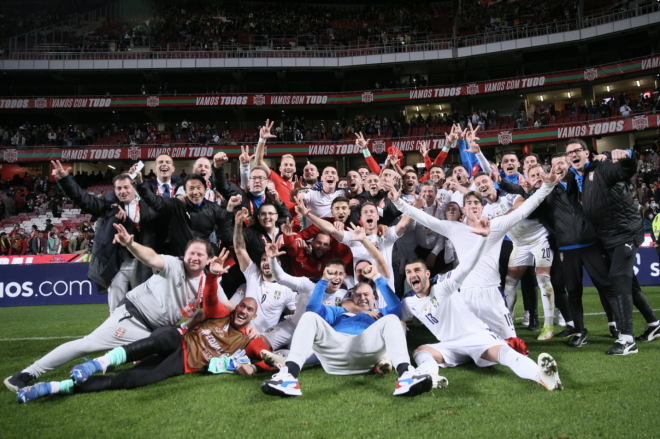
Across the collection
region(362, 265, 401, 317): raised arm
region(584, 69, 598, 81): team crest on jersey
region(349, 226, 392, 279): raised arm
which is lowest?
region(362, 265, 401, 317): raised arm

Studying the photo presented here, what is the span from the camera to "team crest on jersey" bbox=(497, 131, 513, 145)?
29.6 metres

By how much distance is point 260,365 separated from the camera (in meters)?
4.85

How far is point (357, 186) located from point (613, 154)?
3725 mm

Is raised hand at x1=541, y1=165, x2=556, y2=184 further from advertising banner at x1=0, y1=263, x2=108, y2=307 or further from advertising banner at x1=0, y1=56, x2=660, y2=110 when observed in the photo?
advertising banner at x1=0, y1=56, x2=660, y2=110

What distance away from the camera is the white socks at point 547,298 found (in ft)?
20.4

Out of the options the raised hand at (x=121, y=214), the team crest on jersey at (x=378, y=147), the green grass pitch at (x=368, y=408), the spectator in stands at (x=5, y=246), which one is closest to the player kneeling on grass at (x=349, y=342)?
the green grass pitch at (x=368, y=408)

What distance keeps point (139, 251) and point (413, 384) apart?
2.69m

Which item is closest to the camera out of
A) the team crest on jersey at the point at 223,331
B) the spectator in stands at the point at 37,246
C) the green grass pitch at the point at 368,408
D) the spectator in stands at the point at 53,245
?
the green grass pitch at the point at 368,408

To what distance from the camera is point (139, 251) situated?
4414 millimetres

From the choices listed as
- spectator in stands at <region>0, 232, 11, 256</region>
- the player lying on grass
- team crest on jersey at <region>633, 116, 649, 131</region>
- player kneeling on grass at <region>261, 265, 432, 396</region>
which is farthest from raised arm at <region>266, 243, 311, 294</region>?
team crest on jersey at <region>633, 116, 649, 131</region>

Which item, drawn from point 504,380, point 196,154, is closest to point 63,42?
point 196,154

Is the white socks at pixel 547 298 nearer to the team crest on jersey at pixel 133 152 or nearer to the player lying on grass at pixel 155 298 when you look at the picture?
the player lying on grass at pixel 155 298

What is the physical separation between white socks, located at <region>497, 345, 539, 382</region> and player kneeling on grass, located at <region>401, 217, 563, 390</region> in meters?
0.02

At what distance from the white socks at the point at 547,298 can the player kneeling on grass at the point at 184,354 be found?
12.2 feet
